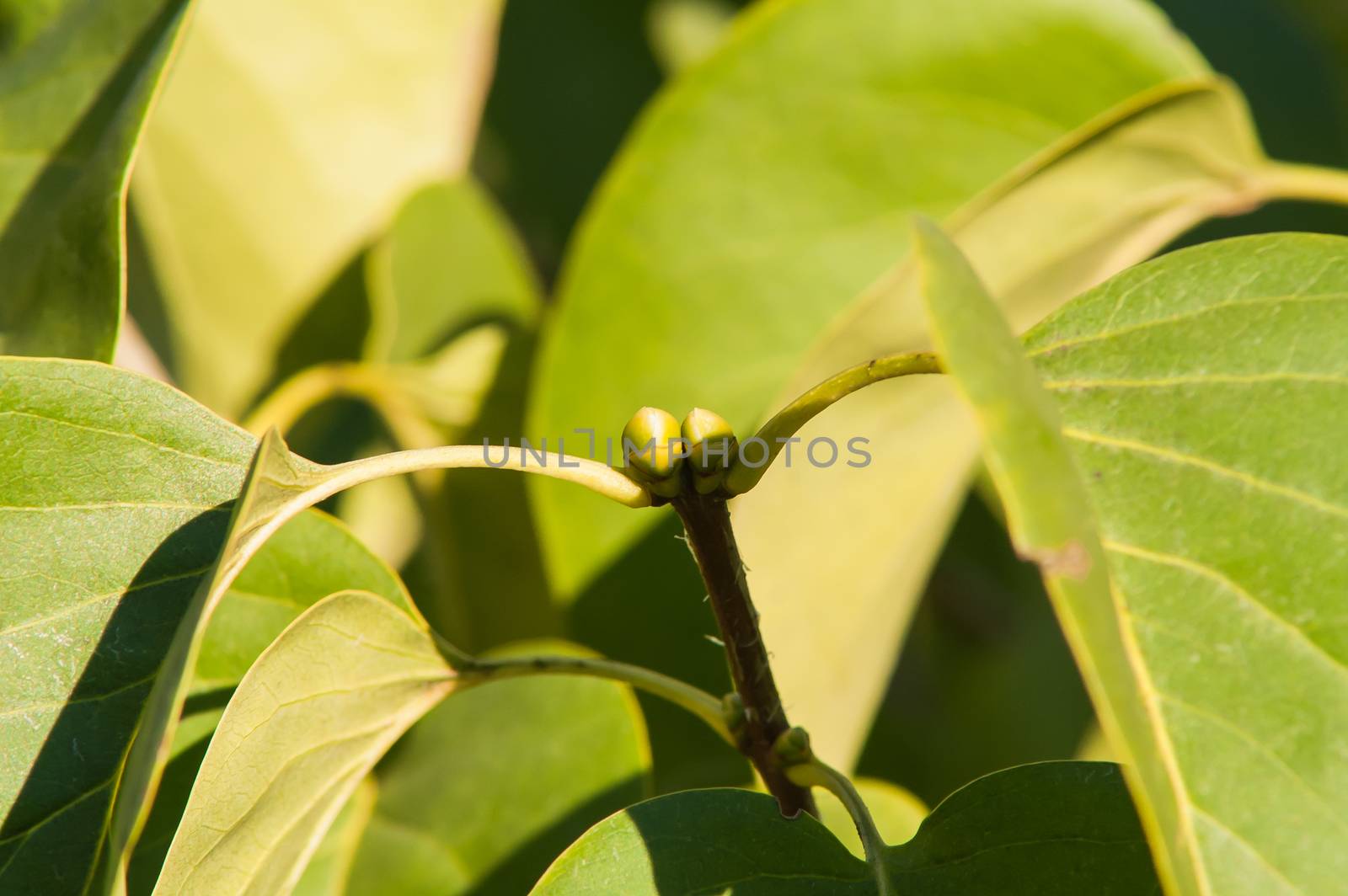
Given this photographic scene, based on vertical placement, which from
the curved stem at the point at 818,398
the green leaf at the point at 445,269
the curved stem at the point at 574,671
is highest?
the curved stem at the point at 818,398

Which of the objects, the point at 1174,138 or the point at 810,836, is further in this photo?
the point at 1174,138

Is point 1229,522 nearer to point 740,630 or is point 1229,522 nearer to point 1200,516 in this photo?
point 1200,516

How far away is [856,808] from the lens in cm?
50

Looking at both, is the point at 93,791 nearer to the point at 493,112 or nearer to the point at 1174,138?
the point at 1174,138

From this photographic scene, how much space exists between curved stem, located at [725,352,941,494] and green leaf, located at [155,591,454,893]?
0.16 m

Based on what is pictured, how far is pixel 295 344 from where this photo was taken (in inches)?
47.2

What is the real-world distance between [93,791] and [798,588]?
0.44m

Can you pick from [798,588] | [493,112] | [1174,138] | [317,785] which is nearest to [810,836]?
[317,785]

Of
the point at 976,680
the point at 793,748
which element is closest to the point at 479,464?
the point at 793,748

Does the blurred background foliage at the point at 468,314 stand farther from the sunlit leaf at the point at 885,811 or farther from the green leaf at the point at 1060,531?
the green leaf at the point at 1060,531

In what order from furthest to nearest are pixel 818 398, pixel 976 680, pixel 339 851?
pixel 976 680, pixel 339 851, pixel 818 398

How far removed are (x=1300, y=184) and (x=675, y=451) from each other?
0.65 m

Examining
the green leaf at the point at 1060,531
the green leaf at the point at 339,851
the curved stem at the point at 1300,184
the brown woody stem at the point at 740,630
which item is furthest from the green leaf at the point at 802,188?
the green leaf at the point at 1060,531

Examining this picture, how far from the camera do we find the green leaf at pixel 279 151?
115 centimetres
